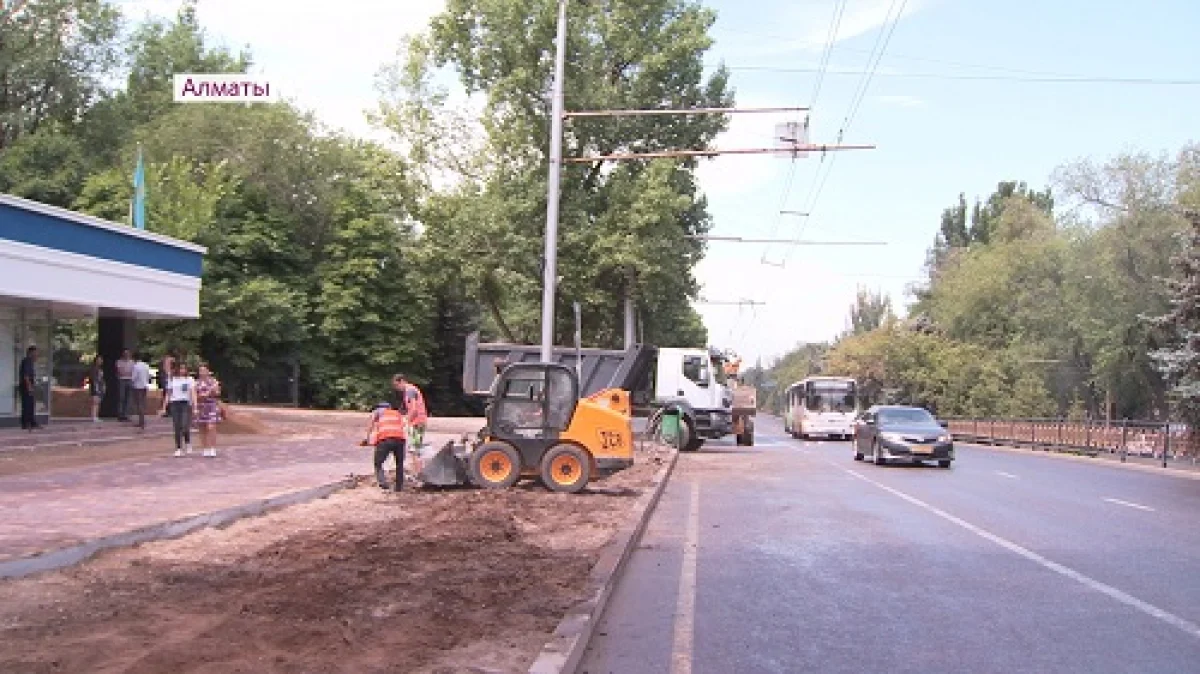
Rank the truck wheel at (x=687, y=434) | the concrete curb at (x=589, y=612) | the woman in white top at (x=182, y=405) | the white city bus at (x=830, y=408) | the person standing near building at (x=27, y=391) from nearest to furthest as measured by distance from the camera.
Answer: the concrete curb at (x=589, y=612)
the woman in white top at (x=182, y=405)
the person standing near building at (x=27, y=391)
the truck wheel at (x=687, y=434)
the white city bus at (x=830, y=408)

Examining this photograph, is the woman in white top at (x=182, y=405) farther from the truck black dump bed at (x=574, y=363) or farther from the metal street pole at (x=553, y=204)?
the metal street pole at (x=553, y=204)

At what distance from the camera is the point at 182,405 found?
19.4 meters

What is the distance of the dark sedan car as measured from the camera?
2423 centimetres

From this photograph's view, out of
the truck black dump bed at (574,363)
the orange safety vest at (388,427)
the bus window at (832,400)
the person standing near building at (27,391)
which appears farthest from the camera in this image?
the bus window at (832,400)

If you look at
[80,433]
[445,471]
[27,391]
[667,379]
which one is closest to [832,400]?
[667,379]

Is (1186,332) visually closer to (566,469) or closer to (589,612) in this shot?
(566,469)

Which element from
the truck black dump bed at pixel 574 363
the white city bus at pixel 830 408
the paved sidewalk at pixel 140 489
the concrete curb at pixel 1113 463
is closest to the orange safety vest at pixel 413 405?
the paved sidewalk at pixel 140 489

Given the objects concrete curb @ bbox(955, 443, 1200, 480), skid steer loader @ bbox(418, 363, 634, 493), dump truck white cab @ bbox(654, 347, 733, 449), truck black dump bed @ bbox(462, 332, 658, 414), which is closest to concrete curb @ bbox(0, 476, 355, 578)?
skid steer loader @ bbox(418, 363, 634, 493)

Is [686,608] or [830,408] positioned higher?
[830,408]

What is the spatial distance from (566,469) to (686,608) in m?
7.55

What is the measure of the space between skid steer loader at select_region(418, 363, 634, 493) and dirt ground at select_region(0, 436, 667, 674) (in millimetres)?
3101

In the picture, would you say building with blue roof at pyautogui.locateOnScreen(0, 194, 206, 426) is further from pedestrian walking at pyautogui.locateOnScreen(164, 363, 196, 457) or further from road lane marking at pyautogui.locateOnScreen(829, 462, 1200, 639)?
road lane marking at pyautogui.locateOnScreen(829, 462, 1200, 639)

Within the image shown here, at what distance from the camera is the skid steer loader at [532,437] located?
1550 cm

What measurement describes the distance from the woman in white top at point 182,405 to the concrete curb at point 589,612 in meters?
10.3
